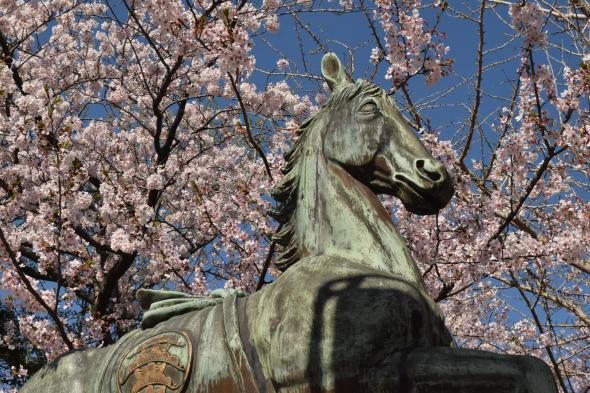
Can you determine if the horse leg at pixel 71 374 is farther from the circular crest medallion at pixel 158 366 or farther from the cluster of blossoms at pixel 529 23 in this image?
the cluster of blossoms at pixel 529 23

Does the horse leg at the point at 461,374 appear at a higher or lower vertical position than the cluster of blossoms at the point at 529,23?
lower

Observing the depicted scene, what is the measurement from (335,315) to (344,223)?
0.49 metres

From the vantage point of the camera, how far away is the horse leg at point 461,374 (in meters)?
2.06

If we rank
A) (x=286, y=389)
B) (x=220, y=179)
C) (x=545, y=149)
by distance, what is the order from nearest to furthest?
1. (x=286, y=389)
2. (x=545, y=149)
3. (x=220, y=179)

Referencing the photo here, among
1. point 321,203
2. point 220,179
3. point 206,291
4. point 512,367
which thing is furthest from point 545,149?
point 220,179

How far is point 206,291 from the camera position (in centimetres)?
805

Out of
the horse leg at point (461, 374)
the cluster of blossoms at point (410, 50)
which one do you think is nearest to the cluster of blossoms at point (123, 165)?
the cluster of blossoms at point (410, 50)

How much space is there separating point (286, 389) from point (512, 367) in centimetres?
76

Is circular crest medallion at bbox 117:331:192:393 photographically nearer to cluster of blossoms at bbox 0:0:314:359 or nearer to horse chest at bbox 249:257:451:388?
horse chest at bbox 249:257:451:388

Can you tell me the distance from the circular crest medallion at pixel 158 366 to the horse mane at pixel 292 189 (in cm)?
54

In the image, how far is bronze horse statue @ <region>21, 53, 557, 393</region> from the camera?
2193 millimetres

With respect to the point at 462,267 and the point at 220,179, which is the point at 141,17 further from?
the point at 462,267

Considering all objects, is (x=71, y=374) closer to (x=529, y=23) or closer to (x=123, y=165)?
(x=529, y=23)

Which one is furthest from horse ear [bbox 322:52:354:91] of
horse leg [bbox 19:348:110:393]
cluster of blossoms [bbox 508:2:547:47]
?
cluster of blossoms [bbox 508:2:547:47]
